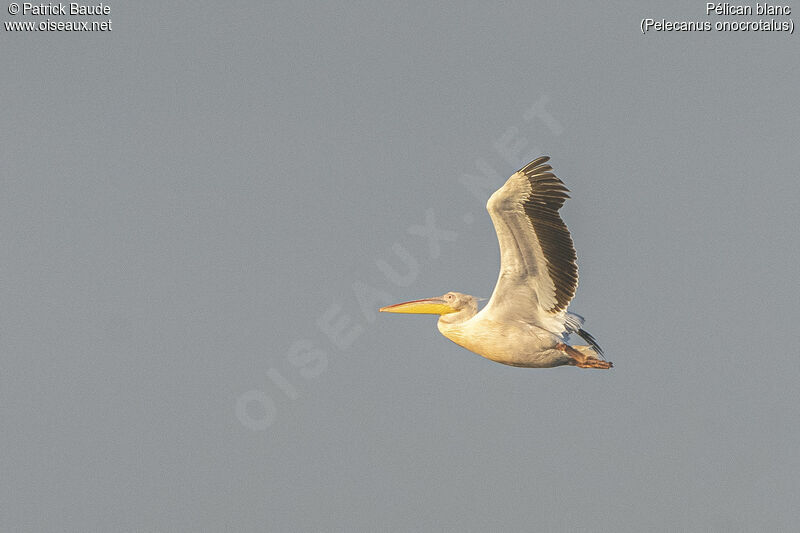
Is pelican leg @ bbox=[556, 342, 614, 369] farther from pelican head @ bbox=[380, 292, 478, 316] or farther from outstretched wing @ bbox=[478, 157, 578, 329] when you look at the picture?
pelican head @ bbox=[380, 292, 478, 316]

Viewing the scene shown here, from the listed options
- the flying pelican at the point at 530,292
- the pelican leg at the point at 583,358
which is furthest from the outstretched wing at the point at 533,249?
the pelican leg at the point at 583,358

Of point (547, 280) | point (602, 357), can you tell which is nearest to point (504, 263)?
point (547, 280)

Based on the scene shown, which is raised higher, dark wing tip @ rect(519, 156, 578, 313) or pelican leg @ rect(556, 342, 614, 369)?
dark wing tip @ rect(519, 156, 578, 313)

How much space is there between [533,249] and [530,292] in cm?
89

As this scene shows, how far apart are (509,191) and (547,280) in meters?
1.89

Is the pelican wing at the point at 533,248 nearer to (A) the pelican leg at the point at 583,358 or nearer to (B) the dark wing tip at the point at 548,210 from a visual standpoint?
(B) the dark wing tip at the point at 548,210

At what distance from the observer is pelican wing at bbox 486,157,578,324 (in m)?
25.2

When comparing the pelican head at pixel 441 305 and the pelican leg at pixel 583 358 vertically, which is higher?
the pelican head at pixel 441 305

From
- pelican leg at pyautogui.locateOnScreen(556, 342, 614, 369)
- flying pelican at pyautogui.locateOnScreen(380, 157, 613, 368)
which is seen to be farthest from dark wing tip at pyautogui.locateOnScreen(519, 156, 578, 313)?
pelican leg at pyautogui.locateOnScreen(556, 342, 614, 369)

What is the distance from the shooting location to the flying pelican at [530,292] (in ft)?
82.6

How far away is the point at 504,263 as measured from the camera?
84.2 feet

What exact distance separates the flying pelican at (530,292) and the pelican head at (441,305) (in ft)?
0.09

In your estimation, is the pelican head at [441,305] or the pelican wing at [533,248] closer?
the pelican wing at [533,248]

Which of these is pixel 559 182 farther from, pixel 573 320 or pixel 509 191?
pixel 573 320
